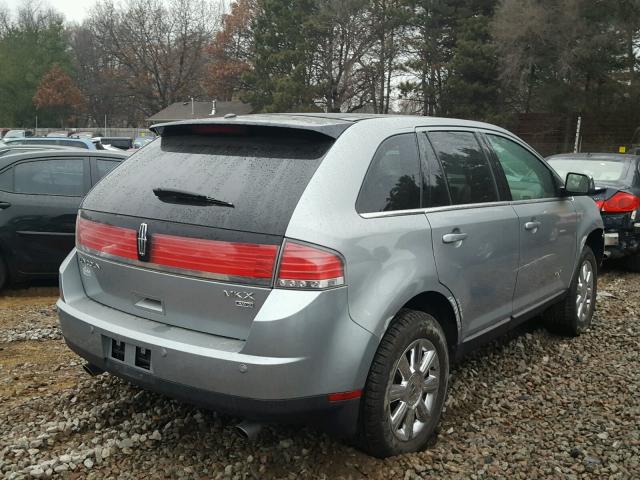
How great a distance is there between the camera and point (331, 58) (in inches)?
1706

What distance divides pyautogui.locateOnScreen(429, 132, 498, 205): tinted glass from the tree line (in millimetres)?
28001

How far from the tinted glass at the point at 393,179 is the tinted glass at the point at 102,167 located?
4.44 metres

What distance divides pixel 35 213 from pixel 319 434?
4.31m

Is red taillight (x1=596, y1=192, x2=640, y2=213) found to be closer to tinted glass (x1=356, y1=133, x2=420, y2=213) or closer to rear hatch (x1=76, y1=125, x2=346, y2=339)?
tinted glass (x1=356, y1=133, x2=420, y2=213)

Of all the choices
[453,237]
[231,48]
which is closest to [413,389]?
[453,237]

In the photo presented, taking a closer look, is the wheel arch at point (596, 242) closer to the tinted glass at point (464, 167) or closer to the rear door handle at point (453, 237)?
the tinted glass at point (464, 167)

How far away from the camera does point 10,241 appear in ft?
19.6

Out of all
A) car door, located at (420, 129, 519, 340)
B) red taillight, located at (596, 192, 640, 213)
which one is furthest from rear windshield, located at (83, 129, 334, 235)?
red taillight, located at (596, 192, 640, 213)

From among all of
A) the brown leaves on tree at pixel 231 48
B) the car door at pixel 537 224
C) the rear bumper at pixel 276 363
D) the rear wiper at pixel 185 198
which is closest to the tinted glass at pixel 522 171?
the car door at pixel 537 224

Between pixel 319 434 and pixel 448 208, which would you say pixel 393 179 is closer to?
pixel 448 208

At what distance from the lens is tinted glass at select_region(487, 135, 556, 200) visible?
403cm

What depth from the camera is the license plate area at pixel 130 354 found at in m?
2.67

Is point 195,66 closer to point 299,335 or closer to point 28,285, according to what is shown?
point 28,285

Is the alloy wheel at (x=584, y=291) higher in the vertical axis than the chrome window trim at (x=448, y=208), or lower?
lower
